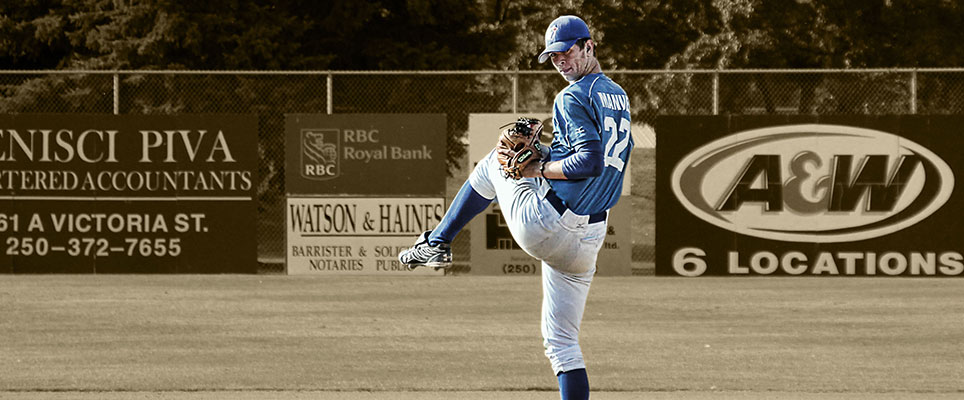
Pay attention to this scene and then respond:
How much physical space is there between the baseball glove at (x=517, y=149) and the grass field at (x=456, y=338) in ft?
9.11

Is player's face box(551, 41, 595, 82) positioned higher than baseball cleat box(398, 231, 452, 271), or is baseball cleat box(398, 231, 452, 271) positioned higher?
player's face box(551, 41, 595, 82)

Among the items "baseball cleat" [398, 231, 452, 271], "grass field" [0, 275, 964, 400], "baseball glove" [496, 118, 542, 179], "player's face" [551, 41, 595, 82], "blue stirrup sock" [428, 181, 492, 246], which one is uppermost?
Answer: "player's face" [551, 41, 595, 82]

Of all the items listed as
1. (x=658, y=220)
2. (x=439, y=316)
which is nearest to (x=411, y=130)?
(x=658, y=220)

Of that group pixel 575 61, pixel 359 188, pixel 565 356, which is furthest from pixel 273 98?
pixel 575 61

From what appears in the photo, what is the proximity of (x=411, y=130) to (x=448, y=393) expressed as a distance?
8.37m

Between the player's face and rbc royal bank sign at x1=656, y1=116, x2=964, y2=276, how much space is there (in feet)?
34.3

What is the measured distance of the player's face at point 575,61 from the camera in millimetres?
5648

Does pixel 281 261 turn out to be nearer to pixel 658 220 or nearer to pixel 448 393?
pixel 658 220

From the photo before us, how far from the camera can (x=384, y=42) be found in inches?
907

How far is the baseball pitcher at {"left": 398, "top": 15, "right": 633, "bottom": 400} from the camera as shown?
5.52 meters

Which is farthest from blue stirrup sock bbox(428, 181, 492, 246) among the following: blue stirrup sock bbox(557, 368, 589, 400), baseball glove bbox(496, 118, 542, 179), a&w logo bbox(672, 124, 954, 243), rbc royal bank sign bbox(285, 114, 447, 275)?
a&w logo bbox(672, 124, 954, 243)

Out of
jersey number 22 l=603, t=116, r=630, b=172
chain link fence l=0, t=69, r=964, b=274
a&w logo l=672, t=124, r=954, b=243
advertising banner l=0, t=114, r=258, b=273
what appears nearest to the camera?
jersey number 22 l=603, t=116, r=630, b=172

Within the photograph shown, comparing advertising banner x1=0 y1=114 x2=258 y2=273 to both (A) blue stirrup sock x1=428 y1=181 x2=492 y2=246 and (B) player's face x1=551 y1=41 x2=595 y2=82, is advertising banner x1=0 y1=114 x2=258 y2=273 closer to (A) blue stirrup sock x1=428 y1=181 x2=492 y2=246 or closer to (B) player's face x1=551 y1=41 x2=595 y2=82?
(A) blue stirrup sock x1=428 y1=181 x2=492 y2=246

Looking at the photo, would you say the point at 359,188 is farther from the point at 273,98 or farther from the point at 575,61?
the point at 575,61
